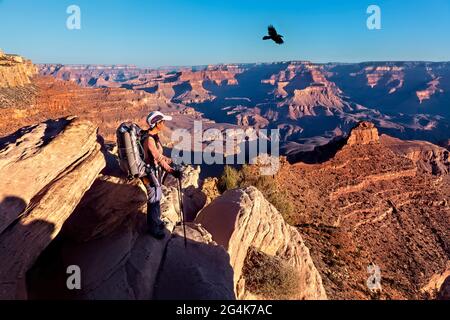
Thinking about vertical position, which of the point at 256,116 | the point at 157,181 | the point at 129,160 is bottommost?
the point at 256,116

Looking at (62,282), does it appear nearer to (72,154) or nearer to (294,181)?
(72,154)

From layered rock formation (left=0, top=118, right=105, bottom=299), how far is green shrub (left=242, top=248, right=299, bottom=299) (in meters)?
4.83

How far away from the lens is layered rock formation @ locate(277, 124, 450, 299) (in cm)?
1645

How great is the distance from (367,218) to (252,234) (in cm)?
2855

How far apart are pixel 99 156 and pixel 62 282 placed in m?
3.15

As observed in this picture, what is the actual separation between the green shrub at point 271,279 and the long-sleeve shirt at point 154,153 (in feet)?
12.1

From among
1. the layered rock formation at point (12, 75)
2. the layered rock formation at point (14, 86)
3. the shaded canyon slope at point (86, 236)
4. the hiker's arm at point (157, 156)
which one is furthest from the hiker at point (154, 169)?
the layered rock formation at point (12, 75)

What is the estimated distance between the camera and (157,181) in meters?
8.87

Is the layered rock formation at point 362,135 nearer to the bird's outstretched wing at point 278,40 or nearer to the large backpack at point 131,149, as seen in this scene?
the bird's outstretched wing at point 278,40

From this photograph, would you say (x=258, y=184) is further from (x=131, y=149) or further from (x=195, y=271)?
(x=131, y=149)

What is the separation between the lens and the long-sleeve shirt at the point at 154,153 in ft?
27.3

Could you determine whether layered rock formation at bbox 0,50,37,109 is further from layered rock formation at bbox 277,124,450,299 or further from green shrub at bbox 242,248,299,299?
green shrub at bbox 242,248,299,299
